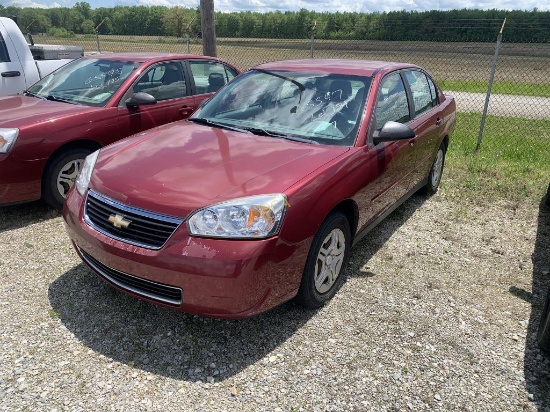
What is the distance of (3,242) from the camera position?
13.5ft

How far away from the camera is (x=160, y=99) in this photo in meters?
5.54

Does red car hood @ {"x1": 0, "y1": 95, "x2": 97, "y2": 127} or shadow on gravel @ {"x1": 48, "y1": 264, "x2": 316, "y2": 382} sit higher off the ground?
red car hood @ {"x1": 0, "y1": 95, "x2": 97, "y2": 127}

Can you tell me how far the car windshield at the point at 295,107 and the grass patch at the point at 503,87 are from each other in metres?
13.5

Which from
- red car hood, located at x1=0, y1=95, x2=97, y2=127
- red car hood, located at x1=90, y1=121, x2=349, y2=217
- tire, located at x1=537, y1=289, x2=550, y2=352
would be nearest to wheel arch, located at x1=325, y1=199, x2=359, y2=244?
red car hood, located at x1=90, y1=121, x2=349, y2=217

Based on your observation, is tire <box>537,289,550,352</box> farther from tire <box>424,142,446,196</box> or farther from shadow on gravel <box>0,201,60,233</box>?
shadow on gravel <box>0,201,60,233</box>

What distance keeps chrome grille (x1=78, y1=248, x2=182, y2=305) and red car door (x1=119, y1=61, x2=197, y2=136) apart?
2502 millimetres

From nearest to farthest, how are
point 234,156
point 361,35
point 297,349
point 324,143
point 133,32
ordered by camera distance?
point 297,349
point 234,156
point 324,143
point 361,35
point 133,32

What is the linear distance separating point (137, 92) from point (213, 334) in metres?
3.29

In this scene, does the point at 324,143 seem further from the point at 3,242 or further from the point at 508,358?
the point at 3,242

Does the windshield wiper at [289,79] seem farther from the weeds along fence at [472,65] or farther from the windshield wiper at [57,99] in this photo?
the weeds along fence at [472,65]

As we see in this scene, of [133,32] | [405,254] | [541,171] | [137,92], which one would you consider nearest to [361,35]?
[541,171]

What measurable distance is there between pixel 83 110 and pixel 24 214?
1201 millimetres

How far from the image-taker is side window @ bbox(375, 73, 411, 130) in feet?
12.3

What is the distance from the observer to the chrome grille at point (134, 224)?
261 cm
